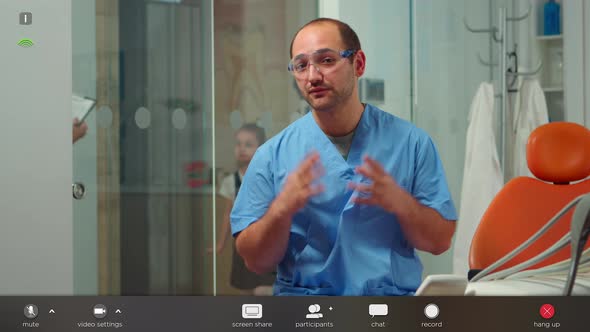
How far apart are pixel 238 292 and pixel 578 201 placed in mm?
398

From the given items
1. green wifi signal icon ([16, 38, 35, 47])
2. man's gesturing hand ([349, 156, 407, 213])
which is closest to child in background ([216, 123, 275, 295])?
man's gesturing hand ([349, 156, 407, 213])

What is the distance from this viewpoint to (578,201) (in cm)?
77

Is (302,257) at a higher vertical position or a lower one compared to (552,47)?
lower

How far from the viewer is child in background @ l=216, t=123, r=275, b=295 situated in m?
0.80

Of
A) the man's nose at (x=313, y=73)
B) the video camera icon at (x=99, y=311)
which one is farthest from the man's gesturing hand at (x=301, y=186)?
the video camera icon at (x=99, y=311)

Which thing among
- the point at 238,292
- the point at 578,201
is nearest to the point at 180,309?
the point at 238,292

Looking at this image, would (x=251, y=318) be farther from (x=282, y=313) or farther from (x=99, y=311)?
(x=99, y=311)

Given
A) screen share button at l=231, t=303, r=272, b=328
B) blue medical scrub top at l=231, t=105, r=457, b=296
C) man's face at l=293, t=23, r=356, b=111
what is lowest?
screen share button at l=231, t=303, r=272, b=328

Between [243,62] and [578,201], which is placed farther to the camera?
[243,62]

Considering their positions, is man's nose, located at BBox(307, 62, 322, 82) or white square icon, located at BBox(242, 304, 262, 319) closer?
white square icon, located at BBox(242, 304, 262, 319)

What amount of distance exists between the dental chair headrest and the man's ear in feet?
0.70

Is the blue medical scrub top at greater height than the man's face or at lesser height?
lesser

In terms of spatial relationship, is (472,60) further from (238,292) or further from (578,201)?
(238,292)

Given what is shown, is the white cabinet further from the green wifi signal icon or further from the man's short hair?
the green wifi signal icon
